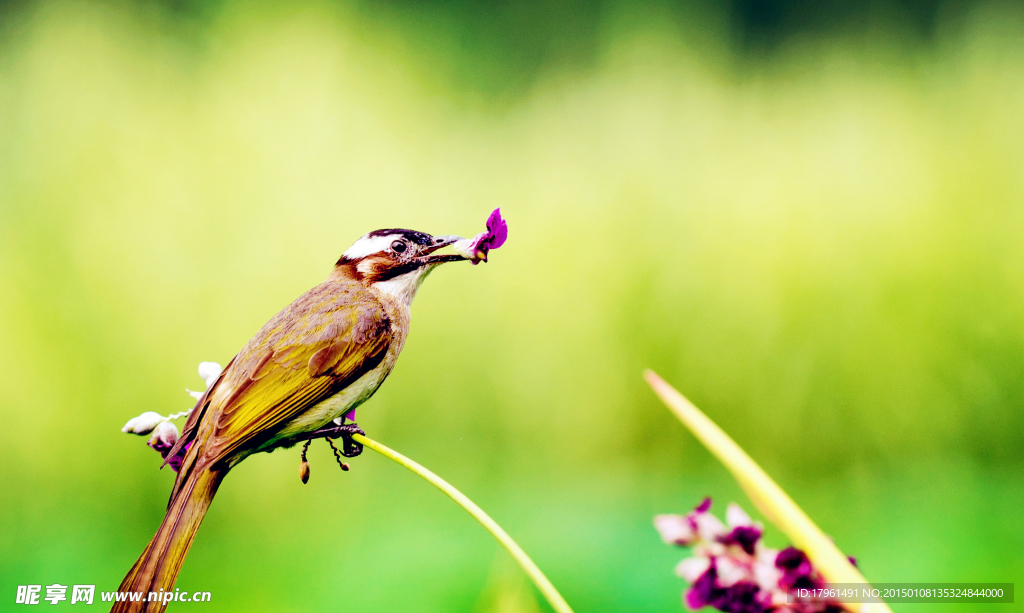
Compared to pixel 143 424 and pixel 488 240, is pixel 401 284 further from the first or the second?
pixel 143 424

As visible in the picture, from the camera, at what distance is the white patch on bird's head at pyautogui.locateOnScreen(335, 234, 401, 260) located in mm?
646

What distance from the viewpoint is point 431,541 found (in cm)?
101

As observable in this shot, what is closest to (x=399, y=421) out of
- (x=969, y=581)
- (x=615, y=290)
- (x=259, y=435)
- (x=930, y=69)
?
(x=615, y=290)

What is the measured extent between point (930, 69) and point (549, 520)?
1.07 metres

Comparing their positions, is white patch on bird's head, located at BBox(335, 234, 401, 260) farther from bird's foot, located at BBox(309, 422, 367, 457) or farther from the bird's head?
bird's foot, located at BBox(309, 422, 367, 457)

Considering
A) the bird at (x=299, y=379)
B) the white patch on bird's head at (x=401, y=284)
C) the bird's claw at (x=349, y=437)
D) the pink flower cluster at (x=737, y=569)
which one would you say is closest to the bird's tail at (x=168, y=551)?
the bird at (x=299, y=379)

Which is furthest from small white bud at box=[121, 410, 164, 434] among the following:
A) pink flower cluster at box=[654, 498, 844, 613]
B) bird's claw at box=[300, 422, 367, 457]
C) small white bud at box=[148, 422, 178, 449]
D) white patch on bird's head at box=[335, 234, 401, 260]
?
pink flower cluster at box=[654, 498, 844, 613]

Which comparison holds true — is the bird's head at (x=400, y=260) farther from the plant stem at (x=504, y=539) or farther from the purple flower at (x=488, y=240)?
the plant stem at (x=504, y=539)

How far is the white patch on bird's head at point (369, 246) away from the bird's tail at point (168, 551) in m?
0.23

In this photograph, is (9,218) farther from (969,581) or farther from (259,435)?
(969,581)

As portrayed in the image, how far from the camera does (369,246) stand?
65cm

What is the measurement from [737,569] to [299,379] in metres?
0.37

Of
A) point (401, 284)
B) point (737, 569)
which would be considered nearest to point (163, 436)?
point (401, 284)

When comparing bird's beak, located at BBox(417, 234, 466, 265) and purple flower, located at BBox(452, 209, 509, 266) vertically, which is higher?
purple flower, located at BBox(452, 209, 509, 266)
